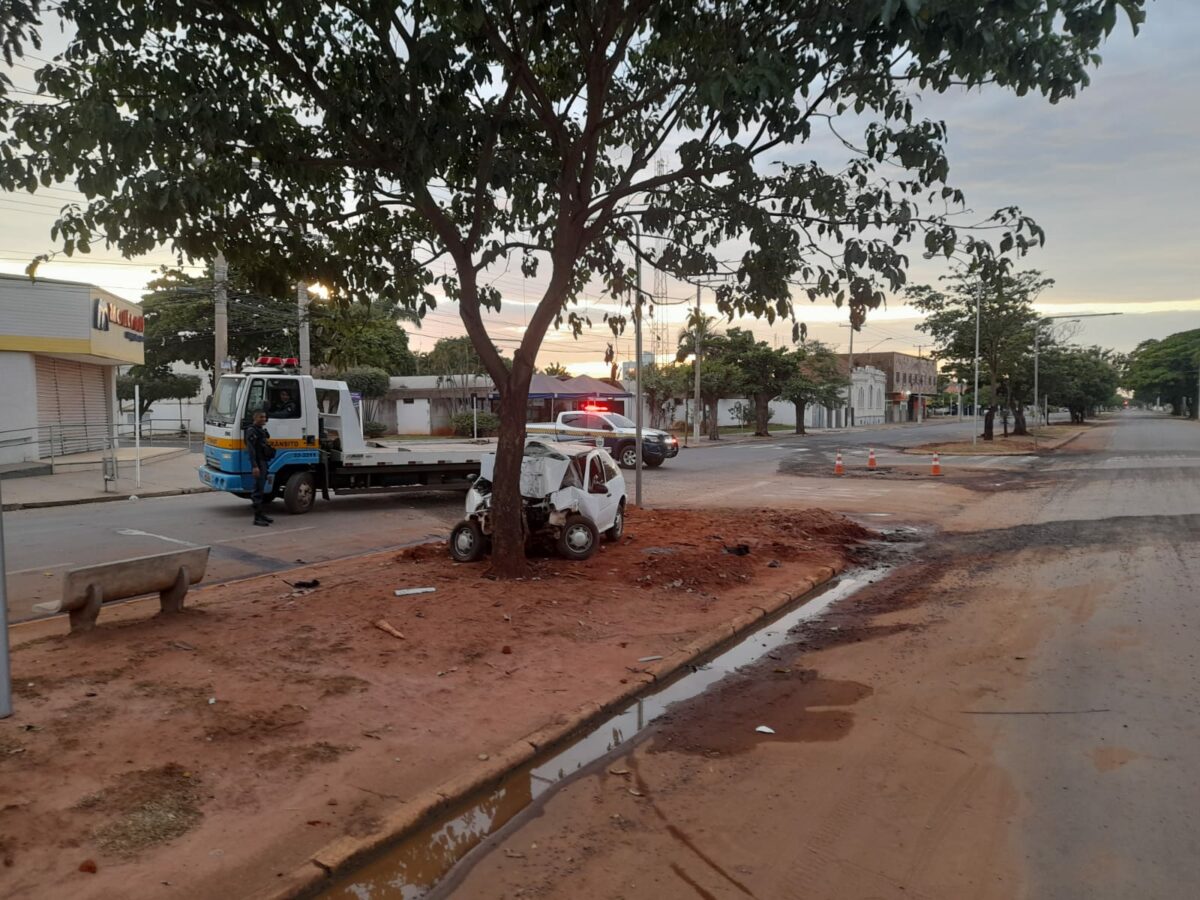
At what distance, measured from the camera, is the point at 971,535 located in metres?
13.1

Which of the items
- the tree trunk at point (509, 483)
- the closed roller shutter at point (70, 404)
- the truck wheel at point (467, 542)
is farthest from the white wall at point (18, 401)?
the tree trunk at point (509, 483)

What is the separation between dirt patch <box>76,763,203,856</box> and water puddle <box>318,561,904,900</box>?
86 cm

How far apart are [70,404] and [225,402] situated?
1536 centimetres

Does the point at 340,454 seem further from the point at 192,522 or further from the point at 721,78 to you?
the point at 721,78

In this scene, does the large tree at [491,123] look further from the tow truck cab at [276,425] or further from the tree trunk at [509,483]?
the tow truck cab at [276,425]

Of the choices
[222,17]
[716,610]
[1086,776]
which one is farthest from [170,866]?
[222,17]

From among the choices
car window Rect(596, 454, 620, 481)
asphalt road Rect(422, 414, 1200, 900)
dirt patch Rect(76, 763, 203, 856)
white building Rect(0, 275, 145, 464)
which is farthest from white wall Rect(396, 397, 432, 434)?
dirt patch Rect(76, 763, 203, 856)

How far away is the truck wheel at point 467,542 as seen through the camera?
9.65 meters

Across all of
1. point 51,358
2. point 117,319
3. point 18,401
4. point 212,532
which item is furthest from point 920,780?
point 117,319

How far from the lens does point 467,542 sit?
974cm

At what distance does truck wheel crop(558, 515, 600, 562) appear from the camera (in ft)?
32.5

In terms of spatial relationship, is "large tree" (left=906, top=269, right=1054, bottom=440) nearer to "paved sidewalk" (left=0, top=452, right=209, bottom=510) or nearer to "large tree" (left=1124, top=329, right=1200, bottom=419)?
"paved sidewalk" (left=0, top=452, right=209, bottom=510)

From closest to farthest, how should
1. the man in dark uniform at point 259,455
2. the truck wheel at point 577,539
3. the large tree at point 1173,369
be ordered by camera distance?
1. the truck wheel at point 577,539
2. the man in dark uniform at point 259,455
3. the large tree at point 1173,369

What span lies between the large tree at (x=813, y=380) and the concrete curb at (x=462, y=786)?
146 feet
